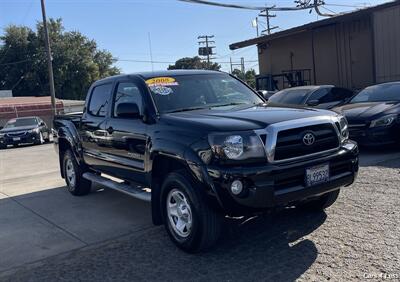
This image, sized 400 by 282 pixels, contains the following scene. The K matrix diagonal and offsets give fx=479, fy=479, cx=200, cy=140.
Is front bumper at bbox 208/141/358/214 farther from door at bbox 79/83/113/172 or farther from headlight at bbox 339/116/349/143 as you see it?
door at bbox 79/83/113/172

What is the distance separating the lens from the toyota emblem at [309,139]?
4500 millimetres

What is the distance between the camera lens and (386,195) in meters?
6.16

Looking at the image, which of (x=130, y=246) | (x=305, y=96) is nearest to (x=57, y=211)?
(x=130, y=246)

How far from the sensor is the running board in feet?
18.0

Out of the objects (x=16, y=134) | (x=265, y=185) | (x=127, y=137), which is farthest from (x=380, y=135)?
(x=16, y=134)

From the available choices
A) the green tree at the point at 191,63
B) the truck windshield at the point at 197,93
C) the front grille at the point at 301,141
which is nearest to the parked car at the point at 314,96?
the truck windshield at the point at 197,93

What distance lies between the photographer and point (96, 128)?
6.74 metres

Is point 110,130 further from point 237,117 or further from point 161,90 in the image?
point 237,117

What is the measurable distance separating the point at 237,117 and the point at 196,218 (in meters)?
1.06

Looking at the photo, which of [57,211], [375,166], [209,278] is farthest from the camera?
[375,166]

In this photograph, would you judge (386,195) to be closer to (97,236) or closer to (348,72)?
(97,236)

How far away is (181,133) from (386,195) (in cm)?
307

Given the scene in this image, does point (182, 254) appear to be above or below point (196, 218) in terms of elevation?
below

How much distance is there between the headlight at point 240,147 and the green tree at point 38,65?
2072 inches
